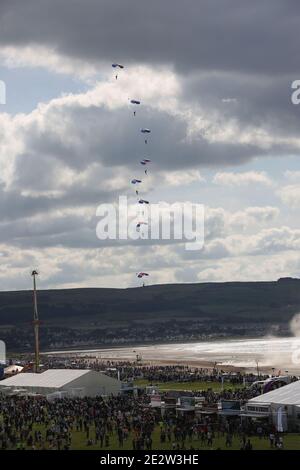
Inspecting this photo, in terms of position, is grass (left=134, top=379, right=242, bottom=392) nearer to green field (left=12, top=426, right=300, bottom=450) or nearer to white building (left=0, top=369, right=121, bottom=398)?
white building (left=0, top=369, right=121, bottom=398)

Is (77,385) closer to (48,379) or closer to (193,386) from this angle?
(48,379)

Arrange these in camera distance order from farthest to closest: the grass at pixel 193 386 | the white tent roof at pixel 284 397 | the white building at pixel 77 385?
the grass at pixel 193 386, the white building at pixel 77 385, the white tent roof at pixel 284 397

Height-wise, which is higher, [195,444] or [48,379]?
[48,379]

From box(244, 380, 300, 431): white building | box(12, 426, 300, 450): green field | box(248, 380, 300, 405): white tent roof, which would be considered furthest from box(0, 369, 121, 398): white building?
box(244, 380, 300, 431): white building

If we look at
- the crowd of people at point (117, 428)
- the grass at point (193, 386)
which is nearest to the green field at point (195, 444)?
the crowd of people at point (117, 428)

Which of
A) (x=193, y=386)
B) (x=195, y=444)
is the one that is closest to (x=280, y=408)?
(x=195, y=444)

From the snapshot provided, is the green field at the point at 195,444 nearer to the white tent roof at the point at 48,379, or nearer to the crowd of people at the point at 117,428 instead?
the crowd of people at the point at 117,428
